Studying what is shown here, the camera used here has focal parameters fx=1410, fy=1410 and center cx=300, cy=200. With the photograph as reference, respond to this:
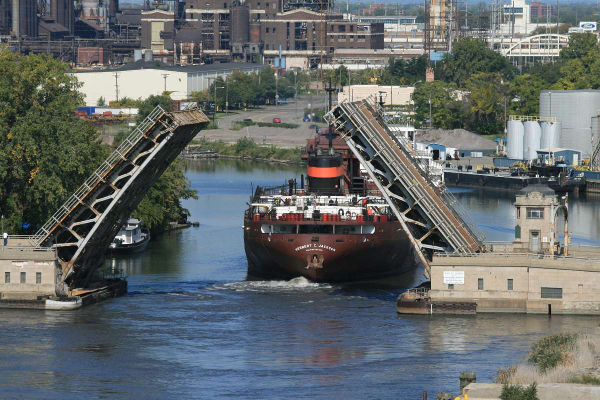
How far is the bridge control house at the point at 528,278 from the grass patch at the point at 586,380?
12.6 meters

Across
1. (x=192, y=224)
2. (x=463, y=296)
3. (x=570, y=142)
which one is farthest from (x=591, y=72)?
(x=463, y=296)

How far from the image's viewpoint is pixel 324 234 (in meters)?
62.2

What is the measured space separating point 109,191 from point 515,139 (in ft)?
291

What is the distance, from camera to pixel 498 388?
114 feet

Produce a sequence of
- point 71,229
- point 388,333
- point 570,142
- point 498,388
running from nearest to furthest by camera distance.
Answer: point 498,388, point 388,333, point 71,229, point 570,142

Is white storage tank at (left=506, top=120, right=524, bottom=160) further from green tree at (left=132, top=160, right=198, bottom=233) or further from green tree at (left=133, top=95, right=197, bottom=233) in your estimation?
green tree at (left=132, top=160, right=198, bottom=233)

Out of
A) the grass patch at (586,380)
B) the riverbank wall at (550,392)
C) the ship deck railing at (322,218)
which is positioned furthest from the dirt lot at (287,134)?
the riverbank wall at (550,392)

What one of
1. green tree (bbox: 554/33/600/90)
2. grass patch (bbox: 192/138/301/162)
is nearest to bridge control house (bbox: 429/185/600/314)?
grass patch (bbox: 192/138/301/162)

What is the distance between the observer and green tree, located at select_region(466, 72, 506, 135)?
163125 mm

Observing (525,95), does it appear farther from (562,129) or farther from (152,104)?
(152,104)

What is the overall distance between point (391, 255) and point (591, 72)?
369 feet

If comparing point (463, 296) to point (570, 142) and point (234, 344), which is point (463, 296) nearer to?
point (234, 344)

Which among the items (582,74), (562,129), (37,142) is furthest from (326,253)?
(582,74)

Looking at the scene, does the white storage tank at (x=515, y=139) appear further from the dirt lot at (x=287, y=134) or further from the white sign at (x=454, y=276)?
the white sign at (x=454, y=276)
